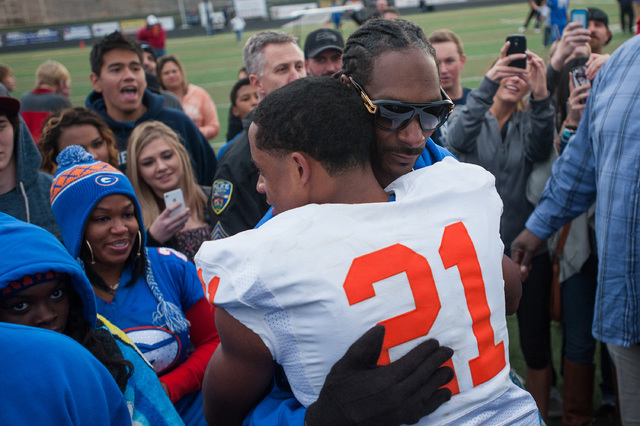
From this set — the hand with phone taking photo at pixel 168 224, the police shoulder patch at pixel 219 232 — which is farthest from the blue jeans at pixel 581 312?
the hand with phone taking photo at pixel 168 224

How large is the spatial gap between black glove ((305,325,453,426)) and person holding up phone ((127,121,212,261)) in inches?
80.7

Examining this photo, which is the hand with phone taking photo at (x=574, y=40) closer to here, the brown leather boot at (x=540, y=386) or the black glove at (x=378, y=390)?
the brown leather boot at (x=540, y=386)

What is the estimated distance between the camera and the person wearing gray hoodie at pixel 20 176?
2785 millimetres

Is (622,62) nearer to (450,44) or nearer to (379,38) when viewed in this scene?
(379,38)

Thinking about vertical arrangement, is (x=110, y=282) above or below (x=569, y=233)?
above

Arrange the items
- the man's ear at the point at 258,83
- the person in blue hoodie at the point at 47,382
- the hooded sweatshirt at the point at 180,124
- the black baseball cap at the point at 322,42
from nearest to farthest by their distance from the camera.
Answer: the person in blue hoodie at the point at 47,382 < the man's ear at the point at 258,83 < the black baseball cap at the point at 322,42 < the hooded sweatshirt at the point at 180,124

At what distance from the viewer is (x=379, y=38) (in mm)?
1457

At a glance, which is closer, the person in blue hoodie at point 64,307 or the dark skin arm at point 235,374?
the dark skin arm at point 235,374

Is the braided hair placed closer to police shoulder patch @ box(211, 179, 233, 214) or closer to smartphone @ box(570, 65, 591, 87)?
police shoulder patch @ box(211, 179, 233, 214)

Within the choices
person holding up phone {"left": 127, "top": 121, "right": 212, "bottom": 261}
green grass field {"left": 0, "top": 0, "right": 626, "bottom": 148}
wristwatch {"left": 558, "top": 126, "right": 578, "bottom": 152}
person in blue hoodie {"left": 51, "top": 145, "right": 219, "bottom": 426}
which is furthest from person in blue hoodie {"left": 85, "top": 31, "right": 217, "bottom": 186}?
green grass field {"left": 0, "top": 0, "right": 626, "bottom": 148}

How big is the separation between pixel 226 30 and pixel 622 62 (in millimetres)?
34332

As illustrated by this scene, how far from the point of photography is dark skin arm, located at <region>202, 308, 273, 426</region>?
122cm

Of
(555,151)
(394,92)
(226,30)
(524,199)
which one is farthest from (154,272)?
(226,30)

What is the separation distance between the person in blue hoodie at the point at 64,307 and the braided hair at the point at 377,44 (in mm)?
917
